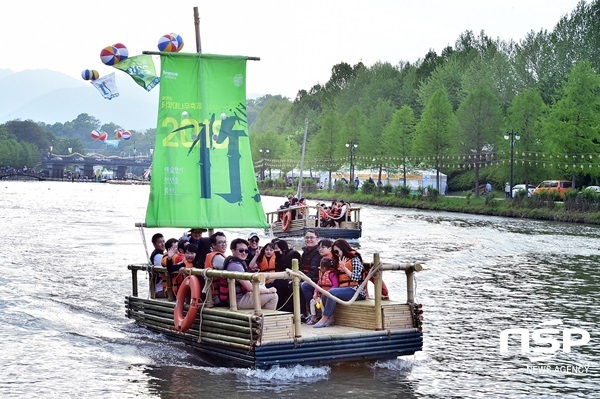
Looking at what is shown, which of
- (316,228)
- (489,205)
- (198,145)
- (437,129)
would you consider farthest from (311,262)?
(437,129)

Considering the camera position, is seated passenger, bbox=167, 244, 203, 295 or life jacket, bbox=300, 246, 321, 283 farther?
seated passenger, bbox=167, 244, 203, 295

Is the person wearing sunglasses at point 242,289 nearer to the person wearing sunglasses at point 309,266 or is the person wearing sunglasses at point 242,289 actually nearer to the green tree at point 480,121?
the person wearing sunglasses at point 309,266

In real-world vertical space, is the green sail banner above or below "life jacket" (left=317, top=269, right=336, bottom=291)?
above

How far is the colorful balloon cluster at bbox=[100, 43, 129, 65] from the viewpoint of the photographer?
69.1ft

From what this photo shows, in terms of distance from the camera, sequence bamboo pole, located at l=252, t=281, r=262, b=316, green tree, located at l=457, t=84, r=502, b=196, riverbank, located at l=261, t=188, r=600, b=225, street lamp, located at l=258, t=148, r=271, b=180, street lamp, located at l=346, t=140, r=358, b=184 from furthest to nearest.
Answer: street lamp, located at l=258, t=148, r=271, b=180, street lamp, located at l=346, t=140, r=358, b=184, green tree, located at l=457, t=84, r=502, b=196, riverbank, located at l=261, t=188, r=600, b=225, bamboo pole, located at l=252, t=281, r=262, b=316

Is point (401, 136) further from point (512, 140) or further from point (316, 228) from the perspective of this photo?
point (316, 228)

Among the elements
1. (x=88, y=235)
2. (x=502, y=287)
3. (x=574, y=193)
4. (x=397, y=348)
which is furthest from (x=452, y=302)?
(x=574, y=193)

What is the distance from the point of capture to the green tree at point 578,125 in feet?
237

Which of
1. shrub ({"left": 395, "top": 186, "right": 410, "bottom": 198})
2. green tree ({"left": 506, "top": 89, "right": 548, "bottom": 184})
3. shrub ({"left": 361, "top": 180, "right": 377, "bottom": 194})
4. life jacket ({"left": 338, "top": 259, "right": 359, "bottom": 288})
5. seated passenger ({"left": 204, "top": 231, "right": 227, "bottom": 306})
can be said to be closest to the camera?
seated passenger ({"left": 204, "top": 231, "right": 227, "bottom": 306})

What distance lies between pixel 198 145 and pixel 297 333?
6.53 meters

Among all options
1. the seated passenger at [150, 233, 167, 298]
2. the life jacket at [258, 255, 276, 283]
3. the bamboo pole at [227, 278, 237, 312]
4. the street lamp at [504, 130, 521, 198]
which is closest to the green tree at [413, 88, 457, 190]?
the street lamp at [504, 130, 521, 198]

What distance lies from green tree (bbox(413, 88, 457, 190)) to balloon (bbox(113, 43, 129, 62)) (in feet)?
242

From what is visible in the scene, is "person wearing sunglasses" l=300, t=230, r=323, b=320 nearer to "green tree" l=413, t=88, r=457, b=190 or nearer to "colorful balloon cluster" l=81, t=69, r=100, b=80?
"colorful balloon cluster" l=81, t=69, r=100, b=80

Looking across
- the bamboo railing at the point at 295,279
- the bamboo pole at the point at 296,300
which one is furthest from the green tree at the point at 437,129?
the bamboo pole at the point at 296,300
